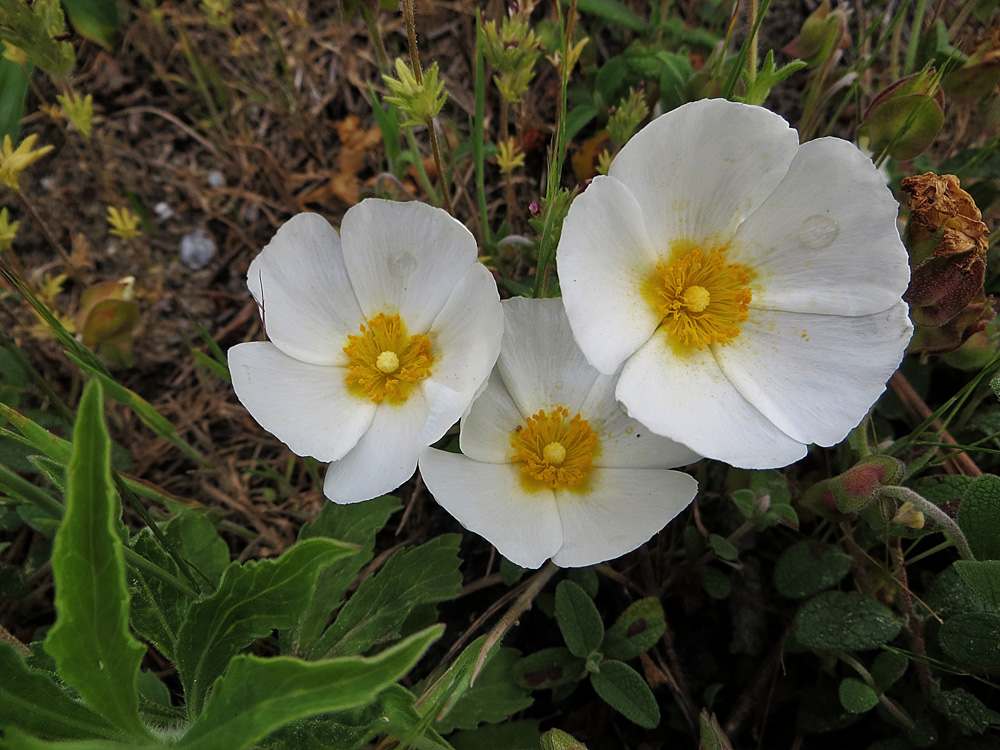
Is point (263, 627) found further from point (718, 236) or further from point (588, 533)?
Answer: point (718, 236)

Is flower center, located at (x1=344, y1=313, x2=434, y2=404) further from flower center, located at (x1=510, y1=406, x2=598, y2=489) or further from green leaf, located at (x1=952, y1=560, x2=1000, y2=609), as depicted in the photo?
green leaf, located at (x1=952, y1=560, x2=1000, y2=609)

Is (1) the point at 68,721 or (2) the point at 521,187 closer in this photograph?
(1) the point at 68,721

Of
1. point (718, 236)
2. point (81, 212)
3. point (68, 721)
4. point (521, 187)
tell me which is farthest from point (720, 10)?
point (68, 721)

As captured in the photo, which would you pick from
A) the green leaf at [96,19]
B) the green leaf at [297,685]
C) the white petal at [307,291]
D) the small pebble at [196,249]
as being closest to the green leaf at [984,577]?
the green leaf at [297,685]

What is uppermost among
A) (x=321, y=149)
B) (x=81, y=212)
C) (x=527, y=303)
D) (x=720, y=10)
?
(x=720, y=10)

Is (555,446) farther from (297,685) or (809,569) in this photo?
(297,685)

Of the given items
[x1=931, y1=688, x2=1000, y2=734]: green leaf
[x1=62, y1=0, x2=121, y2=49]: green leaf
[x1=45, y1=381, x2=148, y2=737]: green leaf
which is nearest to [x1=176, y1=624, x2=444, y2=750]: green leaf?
[x1=45, y1=381, x2=148, y2=737]: green leaf

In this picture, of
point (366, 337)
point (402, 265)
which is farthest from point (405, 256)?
point (366, 337)
